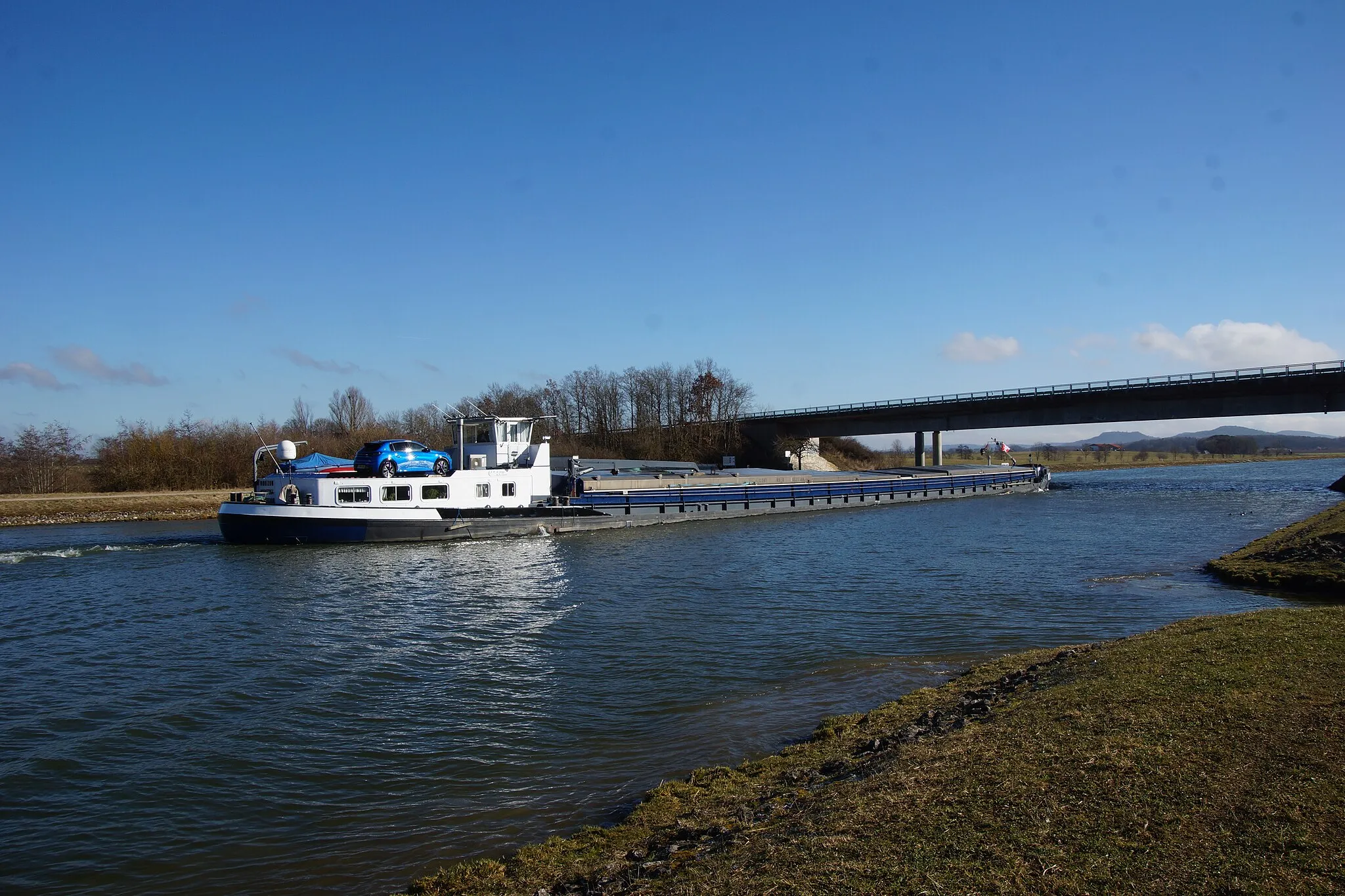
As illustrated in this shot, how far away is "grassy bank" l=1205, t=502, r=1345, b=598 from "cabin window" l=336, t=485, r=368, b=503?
31591 millimetres

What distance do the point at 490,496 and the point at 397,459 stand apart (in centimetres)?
461

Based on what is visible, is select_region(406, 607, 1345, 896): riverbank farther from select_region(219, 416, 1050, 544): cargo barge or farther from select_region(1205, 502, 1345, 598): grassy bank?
select_region(219, 416, 1050, 544): cargo barge

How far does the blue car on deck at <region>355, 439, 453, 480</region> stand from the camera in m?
36.9

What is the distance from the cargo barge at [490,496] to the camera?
112ft

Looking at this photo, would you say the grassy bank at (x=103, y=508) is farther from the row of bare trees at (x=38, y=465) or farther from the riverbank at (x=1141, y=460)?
the riverbank at (x=1141, y=460)

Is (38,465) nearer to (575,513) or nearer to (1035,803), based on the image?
(575,513)

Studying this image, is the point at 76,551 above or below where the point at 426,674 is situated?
above

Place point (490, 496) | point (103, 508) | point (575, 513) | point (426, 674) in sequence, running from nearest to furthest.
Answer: point (426, 674), point (490, 496), point (575, 513), point (103, 508)

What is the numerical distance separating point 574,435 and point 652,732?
84.8 meters

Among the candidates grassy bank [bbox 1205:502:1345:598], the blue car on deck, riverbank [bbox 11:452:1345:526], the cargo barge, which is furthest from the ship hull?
grassy bank [bbox 1205:502:1345:598]

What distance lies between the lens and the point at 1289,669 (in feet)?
30.6

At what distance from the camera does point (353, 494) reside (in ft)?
116

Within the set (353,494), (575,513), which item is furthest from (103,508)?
(575,513)

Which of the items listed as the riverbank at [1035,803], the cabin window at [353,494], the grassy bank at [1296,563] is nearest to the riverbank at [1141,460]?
the grassy bank at [1296,563]
